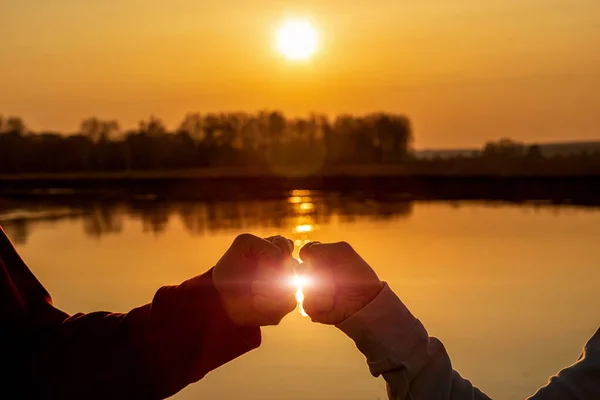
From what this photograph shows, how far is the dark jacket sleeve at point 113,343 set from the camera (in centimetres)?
161

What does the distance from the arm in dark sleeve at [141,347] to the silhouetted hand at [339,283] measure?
0.69 feet

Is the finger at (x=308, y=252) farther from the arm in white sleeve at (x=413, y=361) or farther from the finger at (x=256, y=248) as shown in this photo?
the arm in white sleeve at (x=413, y=361)

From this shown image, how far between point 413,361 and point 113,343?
594 mm

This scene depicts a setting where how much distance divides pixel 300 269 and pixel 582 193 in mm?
35774

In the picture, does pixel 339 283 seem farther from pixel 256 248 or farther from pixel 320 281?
pixel 256 248

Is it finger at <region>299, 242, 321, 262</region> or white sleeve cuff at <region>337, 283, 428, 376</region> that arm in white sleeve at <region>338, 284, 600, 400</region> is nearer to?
white sleeve cuff at <region>337, 283, 428, 376</region>

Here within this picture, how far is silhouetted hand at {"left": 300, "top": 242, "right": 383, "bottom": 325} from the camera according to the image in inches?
60.9

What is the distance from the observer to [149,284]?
11672mm

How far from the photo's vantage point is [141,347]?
166cm

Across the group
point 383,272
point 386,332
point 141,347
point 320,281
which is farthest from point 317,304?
point 383,272

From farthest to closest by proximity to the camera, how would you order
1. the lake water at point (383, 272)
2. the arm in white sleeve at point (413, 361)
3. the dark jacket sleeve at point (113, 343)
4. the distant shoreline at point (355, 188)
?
1. the distant shoreline at point (355, 188)
2. the lake water at point (383, 272)
3. the dark jacket sleeve at point (113, 343)
4. the arm in white sleeve at point (413, 361)

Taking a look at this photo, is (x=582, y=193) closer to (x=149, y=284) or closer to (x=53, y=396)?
(x=149, y=284)

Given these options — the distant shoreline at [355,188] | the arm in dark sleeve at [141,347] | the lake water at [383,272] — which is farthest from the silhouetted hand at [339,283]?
the distant shoreline at [355,188]

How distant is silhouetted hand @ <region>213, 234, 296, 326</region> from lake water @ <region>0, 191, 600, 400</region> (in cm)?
480
